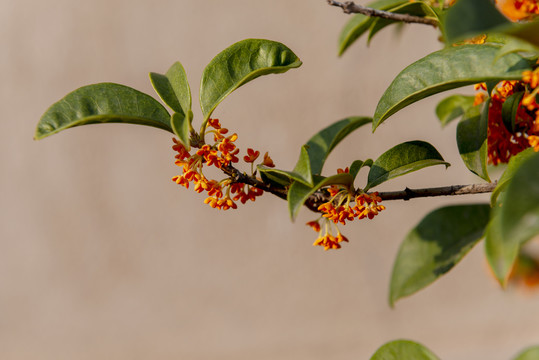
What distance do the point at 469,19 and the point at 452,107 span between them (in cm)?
50

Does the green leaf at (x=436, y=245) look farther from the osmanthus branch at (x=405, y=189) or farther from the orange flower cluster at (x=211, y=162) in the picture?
the orange flower cluster at (x=211, y=162)

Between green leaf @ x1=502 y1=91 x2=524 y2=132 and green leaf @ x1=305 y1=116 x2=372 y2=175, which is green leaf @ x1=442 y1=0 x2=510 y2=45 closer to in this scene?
green leaf @ x1=502 y1=91 x2=524 y2=132

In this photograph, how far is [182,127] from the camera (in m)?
0.54

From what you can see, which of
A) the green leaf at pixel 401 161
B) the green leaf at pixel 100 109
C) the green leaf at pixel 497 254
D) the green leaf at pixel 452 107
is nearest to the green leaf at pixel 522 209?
the green leaf at pixel 497 254

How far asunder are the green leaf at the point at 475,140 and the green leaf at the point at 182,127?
1.07 feet

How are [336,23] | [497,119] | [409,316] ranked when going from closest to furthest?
[497,119], [336,23], [409,316]

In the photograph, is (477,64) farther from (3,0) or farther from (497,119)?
(3,0)

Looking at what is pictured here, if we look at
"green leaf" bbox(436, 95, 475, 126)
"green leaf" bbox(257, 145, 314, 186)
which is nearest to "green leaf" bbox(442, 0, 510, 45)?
"green leaf" bbox(257, 145, 314, 186)

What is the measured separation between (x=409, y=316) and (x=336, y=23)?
136cm

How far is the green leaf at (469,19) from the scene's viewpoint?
0.37m

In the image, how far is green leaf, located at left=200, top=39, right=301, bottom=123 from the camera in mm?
584

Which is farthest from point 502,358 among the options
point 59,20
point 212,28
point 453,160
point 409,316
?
point 59,20

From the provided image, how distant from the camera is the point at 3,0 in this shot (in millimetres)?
2385

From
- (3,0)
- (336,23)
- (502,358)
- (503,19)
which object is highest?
(3,0)
